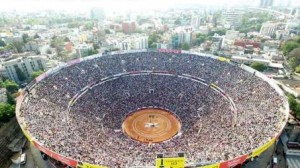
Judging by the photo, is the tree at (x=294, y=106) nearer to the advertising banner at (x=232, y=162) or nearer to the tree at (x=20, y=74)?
the advertising banner at (x=232, y=162)

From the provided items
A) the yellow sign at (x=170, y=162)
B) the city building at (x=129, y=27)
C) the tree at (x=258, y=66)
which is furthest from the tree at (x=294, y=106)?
the city building at (x=129, y=27)

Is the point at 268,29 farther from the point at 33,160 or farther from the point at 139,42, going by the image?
the point at 33,160

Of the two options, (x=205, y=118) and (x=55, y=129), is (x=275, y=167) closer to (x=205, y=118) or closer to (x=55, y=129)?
(x=205, y=118)

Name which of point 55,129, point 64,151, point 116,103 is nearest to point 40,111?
point 55,129

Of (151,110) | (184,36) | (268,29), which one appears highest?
(184,36)

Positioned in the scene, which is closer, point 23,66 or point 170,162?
point 170,162

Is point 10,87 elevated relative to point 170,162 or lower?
lower

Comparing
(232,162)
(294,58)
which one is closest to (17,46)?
(232,162)
